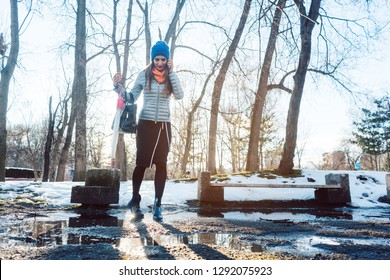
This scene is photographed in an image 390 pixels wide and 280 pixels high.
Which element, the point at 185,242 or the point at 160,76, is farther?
the point at 160,76

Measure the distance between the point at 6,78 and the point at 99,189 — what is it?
6749 mm

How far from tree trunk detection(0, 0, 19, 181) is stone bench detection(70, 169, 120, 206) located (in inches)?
222

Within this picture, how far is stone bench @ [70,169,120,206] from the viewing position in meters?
4.18

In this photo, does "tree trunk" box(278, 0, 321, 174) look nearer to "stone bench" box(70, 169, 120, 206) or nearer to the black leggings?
"stone bench" box(70, 169, 120, 206)

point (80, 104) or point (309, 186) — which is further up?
point (80, 104)

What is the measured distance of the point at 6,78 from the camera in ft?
29.1

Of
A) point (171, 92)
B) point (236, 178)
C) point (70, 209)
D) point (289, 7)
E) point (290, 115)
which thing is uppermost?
point (289, 7)

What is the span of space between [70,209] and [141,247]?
9.05ft

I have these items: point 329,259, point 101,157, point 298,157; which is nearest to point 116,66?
point 329,259

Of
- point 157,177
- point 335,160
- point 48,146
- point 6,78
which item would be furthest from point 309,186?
point 335,160

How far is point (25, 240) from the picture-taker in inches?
79.0

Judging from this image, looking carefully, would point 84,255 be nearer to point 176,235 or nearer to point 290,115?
point 176,235

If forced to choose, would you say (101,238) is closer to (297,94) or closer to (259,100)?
(297,94)

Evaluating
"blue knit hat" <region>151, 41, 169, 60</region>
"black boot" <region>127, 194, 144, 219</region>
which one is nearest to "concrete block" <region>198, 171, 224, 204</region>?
"black boot" <region>127, 194, 144, 219</region>
